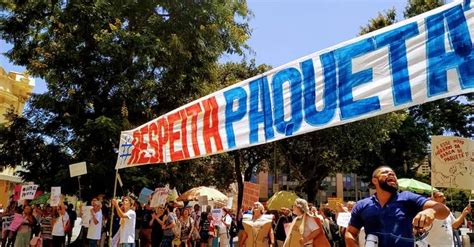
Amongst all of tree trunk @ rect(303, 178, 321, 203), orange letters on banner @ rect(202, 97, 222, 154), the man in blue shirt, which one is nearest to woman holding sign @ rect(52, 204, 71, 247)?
orange letters on banner @ rect(202, 97, 222, 154)

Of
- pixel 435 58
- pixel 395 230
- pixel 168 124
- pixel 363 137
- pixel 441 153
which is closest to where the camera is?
pixel 395 230

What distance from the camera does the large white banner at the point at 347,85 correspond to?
423cm

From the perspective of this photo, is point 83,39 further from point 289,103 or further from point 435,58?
point 435,58

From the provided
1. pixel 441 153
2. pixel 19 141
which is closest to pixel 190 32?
pixel 19 141

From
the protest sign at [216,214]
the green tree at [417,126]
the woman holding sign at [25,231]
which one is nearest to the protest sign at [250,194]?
the protest sign at [216,214]

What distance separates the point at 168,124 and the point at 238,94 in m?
1.66

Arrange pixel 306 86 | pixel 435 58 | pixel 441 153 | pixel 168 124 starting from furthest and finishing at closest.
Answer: pixel 441 153, pixel 168 124, pixel 306 86, pixel 435 58

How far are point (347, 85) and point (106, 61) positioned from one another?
47.6ft

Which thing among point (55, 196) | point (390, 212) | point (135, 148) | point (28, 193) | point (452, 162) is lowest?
point (390, 212)

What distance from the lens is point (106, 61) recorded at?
18.0 meters

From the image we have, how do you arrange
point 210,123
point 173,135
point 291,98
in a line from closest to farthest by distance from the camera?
point 291,98 → point 210,123 → point 173,135

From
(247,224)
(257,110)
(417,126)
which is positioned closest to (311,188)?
(417,126)

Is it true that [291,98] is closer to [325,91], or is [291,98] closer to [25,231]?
[325,91]

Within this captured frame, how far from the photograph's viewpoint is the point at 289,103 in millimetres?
5488
